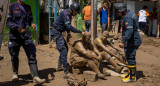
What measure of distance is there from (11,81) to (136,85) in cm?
330

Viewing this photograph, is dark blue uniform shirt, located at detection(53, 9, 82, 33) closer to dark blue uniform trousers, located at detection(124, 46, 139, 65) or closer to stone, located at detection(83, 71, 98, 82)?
stone, located at detection(83, 71, 98, 82)

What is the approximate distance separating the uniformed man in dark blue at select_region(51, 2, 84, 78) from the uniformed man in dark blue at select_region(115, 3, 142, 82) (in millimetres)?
1158

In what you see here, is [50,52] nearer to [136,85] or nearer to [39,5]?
[39,5]

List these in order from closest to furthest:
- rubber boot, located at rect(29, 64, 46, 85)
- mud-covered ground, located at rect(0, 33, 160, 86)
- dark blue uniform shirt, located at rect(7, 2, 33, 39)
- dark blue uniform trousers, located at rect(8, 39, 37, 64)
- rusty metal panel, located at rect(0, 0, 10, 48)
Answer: rusty metal panel, located at rect(0, 0, 10, 48)
rubber boot, located at rect(29, 64, 46, 85)
dark blue uniform shirt, located at rect(7, 2, 33, 39)
dark blue uniform trousers, located at rect(8, 39, 37, 64)
mud-covered ground, located at rect(0, 33, 160, 86)

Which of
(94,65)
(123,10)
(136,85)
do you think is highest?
(123,10)

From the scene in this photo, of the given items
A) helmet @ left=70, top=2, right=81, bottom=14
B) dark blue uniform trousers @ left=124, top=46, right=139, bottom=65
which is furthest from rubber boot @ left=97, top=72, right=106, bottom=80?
helmet @ left=70, top=2, right=81, bottom=14

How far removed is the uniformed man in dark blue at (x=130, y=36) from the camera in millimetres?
5137

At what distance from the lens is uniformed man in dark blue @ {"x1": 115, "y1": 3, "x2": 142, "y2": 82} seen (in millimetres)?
5137

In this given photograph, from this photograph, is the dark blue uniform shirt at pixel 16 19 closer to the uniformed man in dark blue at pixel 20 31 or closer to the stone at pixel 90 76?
the uniformed man in dark blue at pixel 20 31

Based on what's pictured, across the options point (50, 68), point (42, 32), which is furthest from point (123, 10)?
point (42, 32)

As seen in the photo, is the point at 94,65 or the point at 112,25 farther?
the point at 112,25

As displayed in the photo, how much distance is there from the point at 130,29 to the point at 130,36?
18 cm

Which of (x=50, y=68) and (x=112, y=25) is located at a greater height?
(x=112, y=25)

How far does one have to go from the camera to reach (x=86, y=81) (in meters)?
5.23
